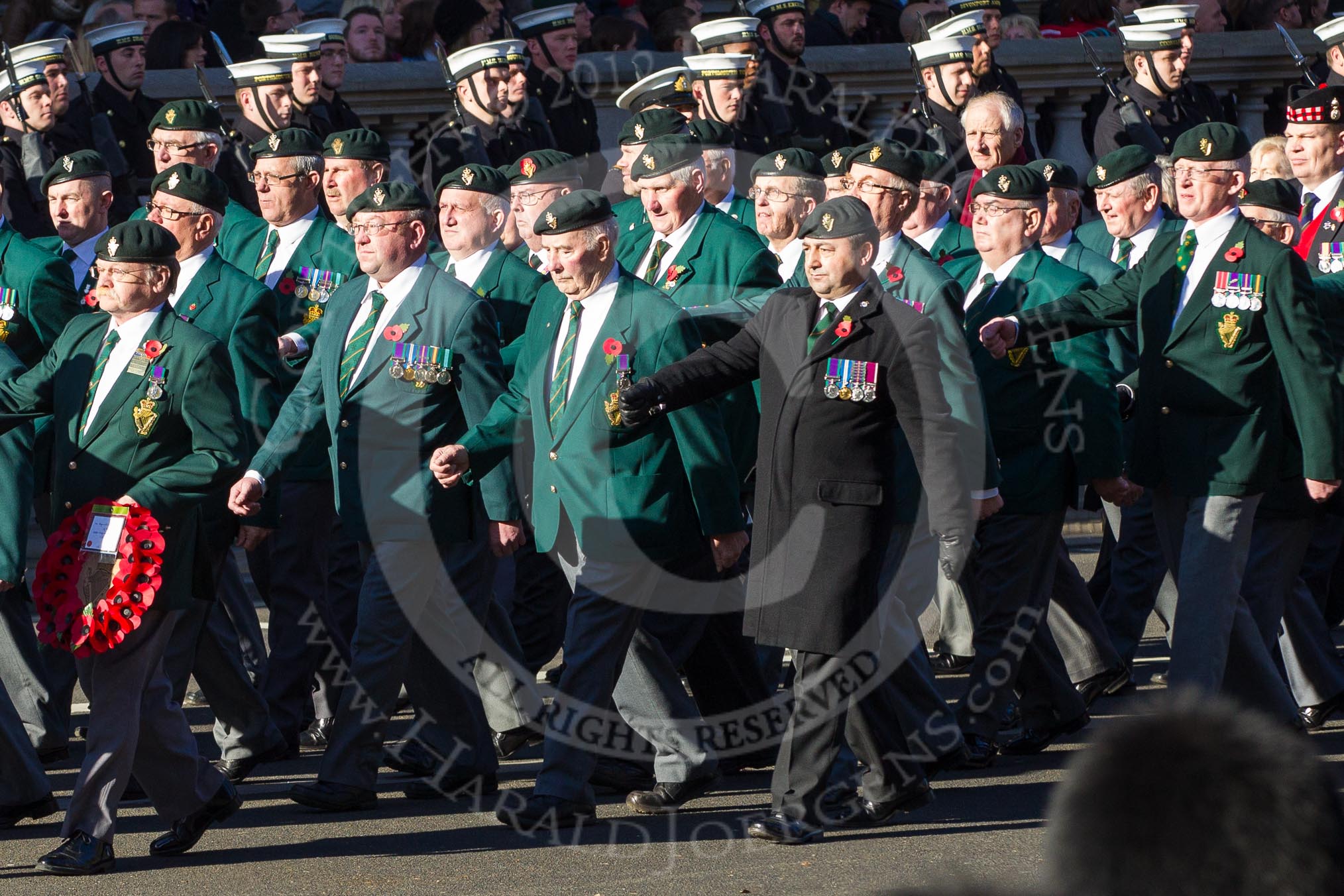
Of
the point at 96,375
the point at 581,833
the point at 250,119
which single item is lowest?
the point at 581,833

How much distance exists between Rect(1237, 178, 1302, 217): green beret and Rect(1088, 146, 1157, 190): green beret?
115 cm


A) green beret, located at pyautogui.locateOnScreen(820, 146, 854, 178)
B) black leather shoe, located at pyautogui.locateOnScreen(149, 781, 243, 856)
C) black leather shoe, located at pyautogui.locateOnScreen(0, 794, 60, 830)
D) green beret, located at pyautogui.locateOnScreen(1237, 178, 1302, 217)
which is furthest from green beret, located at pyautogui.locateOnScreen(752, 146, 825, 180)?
black leather shoe, located at pyautogui.locateOnScreen(0, 794, 60, 830)

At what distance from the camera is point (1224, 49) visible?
1381 cm

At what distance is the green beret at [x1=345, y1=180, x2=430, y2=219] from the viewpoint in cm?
669

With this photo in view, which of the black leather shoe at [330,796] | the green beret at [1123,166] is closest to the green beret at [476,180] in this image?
the black leather shoe at [330,796]

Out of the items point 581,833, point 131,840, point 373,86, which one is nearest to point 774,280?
point 581,833

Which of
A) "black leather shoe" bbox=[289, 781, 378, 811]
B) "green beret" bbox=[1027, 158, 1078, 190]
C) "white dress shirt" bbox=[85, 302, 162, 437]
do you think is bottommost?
"black leather shoe" bbox=[289, 781, 378, 811]

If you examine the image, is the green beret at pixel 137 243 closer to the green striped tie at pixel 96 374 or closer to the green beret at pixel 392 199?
the green striped tie at pixel 96 374

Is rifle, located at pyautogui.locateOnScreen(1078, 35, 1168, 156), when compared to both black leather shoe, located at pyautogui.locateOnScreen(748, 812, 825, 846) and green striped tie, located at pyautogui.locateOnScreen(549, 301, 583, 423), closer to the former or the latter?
green striped tie, located at pyautogui.locateOnScreen(549, 301, 583, 423)

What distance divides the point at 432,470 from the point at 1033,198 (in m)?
2.47

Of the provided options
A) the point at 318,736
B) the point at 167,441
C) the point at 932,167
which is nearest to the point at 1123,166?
the point at 932,167

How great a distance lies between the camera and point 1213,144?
6738 mm

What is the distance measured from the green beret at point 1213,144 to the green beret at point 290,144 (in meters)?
3.31

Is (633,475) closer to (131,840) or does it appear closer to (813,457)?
(813,457)
